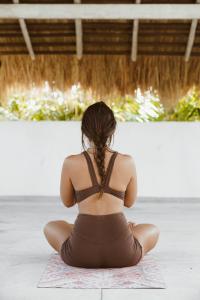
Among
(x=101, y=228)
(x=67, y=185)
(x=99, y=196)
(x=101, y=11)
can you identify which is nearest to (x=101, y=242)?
(x=101, y=228)

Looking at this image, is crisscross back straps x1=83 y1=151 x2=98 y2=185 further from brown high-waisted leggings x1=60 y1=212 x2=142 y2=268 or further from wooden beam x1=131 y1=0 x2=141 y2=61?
wooden beam x1=131 y1=0 x2=141 y2=61

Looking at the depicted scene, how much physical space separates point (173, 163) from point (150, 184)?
34cm

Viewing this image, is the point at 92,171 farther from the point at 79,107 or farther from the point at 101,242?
the point at 79,107

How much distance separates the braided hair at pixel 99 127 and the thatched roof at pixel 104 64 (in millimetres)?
3858

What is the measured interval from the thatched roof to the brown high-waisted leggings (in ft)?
12.9

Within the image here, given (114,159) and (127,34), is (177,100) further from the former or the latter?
(114,159)

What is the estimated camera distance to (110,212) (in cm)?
270

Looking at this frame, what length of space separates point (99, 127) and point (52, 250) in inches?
39.1

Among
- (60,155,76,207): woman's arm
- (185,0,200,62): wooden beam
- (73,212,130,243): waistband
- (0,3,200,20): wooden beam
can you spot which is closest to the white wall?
(185,0,200,62): wooden beam

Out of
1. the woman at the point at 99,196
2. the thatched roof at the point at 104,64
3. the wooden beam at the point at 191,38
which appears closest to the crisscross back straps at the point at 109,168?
the woman at the point at 99,196

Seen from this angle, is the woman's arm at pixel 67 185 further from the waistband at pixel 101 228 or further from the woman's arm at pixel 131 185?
the woman's arm at pixel 131 185

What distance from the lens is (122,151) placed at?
20.2ft


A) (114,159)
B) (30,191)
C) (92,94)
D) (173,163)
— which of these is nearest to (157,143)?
(173,163)

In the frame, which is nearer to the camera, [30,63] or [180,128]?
[180,128]
